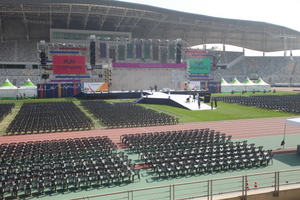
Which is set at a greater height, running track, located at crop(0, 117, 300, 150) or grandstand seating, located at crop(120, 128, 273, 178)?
grandstand seating, located at crop(120, 128, 273, 178)

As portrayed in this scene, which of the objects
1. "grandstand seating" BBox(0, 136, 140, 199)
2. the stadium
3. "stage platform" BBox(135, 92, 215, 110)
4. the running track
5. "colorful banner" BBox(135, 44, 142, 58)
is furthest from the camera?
"colorful banner" BBox(135, 44, 142, 58)

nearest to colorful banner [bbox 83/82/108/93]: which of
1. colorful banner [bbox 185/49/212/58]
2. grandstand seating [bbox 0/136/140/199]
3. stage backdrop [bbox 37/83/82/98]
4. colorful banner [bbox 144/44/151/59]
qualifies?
stage backdrop [bbox 37/83/82/98]

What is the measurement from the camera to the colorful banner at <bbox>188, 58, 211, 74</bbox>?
6025cm

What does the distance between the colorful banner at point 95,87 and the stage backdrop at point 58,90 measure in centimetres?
356

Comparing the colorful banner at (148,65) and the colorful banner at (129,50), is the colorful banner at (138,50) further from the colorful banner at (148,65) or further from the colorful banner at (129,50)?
the colorful banner at (148,65)

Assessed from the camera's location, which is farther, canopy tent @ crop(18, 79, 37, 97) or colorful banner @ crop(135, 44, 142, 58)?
colorful banner @ crop(135, 44, 142, 58)

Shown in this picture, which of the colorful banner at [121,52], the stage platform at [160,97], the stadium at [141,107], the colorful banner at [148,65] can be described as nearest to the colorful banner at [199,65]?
the stadium at [141,107]

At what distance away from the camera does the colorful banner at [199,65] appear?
6025 cm

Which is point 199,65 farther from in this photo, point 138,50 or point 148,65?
point 138,50

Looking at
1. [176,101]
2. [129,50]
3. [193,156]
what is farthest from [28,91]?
[193,156]

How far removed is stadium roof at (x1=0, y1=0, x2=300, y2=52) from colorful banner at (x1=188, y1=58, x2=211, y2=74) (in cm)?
1487

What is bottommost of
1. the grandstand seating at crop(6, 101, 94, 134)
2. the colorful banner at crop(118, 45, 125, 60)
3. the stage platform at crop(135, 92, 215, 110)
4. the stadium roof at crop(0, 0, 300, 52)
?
the grandstand seating at crop(6, 101, 94, 134)

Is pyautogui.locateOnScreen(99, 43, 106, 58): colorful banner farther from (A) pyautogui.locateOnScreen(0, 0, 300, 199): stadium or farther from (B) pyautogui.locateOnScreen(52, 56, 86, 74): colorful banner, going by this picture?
(B) pyautogui.locateOnScreen(52, 56, 86, 74): colorful banner

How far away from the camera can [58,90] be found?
51.4 meters
